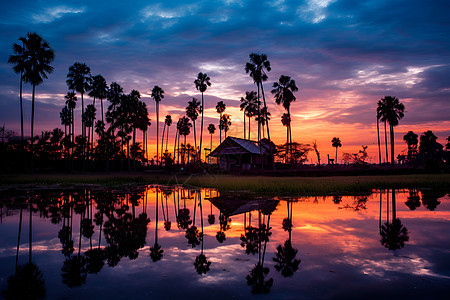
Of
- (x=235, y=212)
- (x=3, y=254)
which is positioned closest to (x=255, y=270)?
(x=3, y=254)

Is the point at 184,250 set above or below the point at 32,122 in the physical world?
below

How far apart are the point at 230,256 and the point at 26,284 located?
391 cm

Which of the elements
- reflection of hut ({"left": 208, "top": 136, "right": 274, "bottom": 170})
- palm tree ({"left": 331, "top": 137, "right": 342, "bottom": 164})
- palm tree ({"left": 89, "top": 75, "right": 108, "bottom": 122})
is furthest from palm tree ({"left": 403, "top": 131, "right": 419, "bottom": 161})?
palm tree ({"left": 89, "top": 75, "right": 108, "bottom": 122})

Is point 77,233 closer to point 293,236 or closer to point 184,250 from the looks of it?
point 184,250

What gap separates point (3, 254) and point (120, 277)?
3.76m

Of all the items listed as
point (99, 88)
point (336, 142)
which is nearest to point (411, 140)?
point (336, 142)

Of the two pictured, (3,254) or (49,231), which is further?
(49,231)

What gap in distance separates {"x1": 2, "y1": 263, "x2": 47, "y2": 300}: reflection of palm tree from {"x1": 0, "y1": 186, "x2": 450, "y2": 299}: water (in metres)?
0.02

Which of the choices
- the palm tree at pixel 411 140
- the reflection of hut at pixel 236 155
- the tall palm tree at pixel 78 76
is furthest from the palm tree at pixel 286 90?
the palm tree at pixel 411 140

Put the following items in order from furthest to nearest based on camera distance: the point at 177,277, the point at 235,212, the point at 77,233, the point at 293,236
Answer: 1. the point at 235,212
2. the point at 77,233
3. the point at 293,236
4. the point at 177,277

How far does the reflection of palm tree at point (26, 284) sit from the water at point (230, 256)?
2cm

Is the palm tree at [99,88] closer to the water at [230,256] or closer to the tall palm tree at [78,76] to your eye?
the tall palm tree at [78,76]

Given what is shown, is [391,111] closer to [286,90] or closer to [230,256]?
[286,90]

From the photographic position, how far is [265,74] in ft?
158
